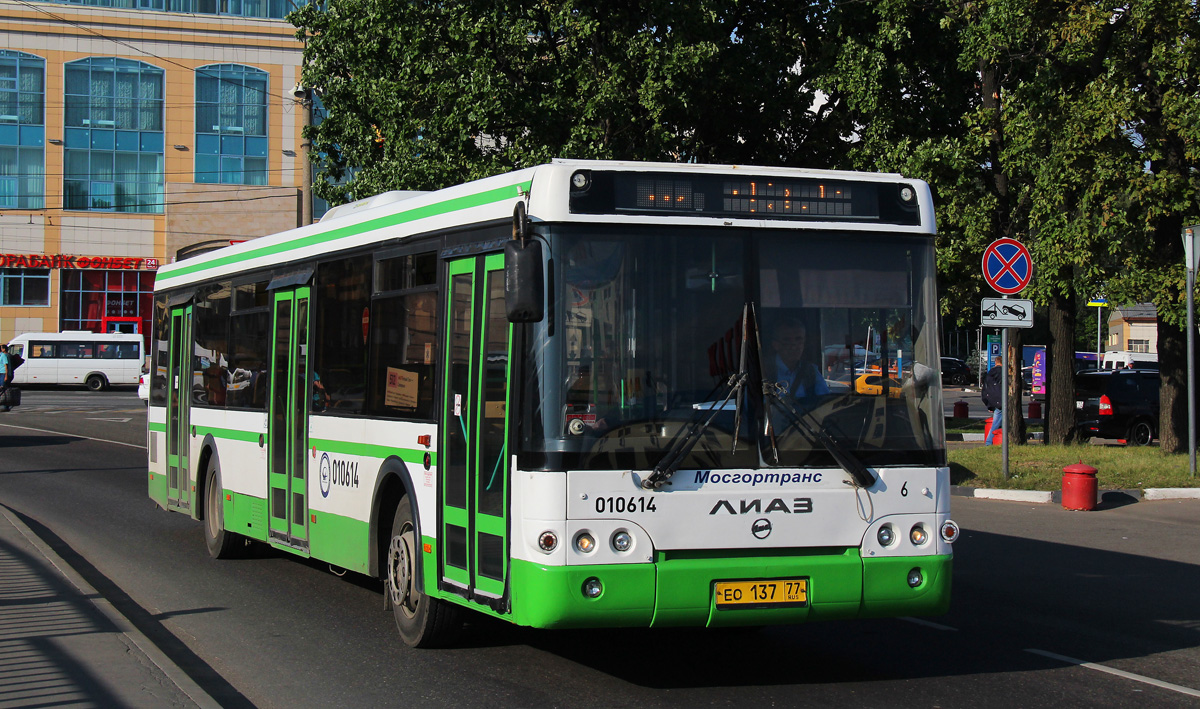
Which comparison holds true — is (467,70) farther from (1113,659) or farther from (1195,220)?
(1113,659)

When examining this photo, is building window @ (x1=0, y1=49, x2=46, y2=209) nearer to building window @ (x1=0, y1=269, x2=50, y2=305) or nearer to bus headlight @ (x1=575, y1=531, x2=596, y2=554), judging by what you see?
building window @ (x1=0, y1=269, x2=50, y2=305)

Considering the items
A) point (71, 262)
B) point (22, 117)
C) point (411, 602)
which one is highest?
point (22, 117)

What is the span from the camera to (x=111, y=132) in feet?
202

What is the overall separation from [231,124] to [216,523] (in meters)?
54.1

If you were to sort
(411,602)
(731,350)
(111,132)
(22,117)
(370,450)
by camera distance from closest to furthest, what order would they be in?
1. (731,350)
2. (411,602)
3. (370,450)
4. (22,117)
5. (111,132)

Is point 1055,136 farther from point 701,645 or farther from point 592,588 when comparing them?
point 592,588

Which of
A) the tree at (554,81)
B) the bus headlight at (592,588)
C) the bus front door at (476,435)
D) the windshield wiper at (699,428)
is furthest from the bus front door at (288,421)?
the tree at (554,81)

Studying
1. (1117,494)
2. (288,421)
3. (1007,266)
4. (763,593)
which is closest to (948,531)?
(763,593)

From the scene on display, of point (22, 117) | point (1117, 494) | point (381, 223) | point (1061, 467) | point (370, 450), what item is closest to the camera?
point (370, 450)

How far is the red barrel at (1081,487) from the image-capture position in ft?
52.9

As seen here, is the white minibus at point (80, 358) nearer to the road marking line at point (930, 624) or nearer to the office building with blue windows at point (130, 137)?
the office building with blue windows at point (130, 137)

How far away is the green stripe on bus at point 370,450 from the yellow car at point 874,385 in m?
2.50

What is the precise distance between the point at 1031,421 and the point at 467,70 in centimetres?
2243

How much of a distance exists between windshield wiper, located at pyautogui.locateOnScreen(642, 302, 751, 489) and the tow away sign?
1126 cm
